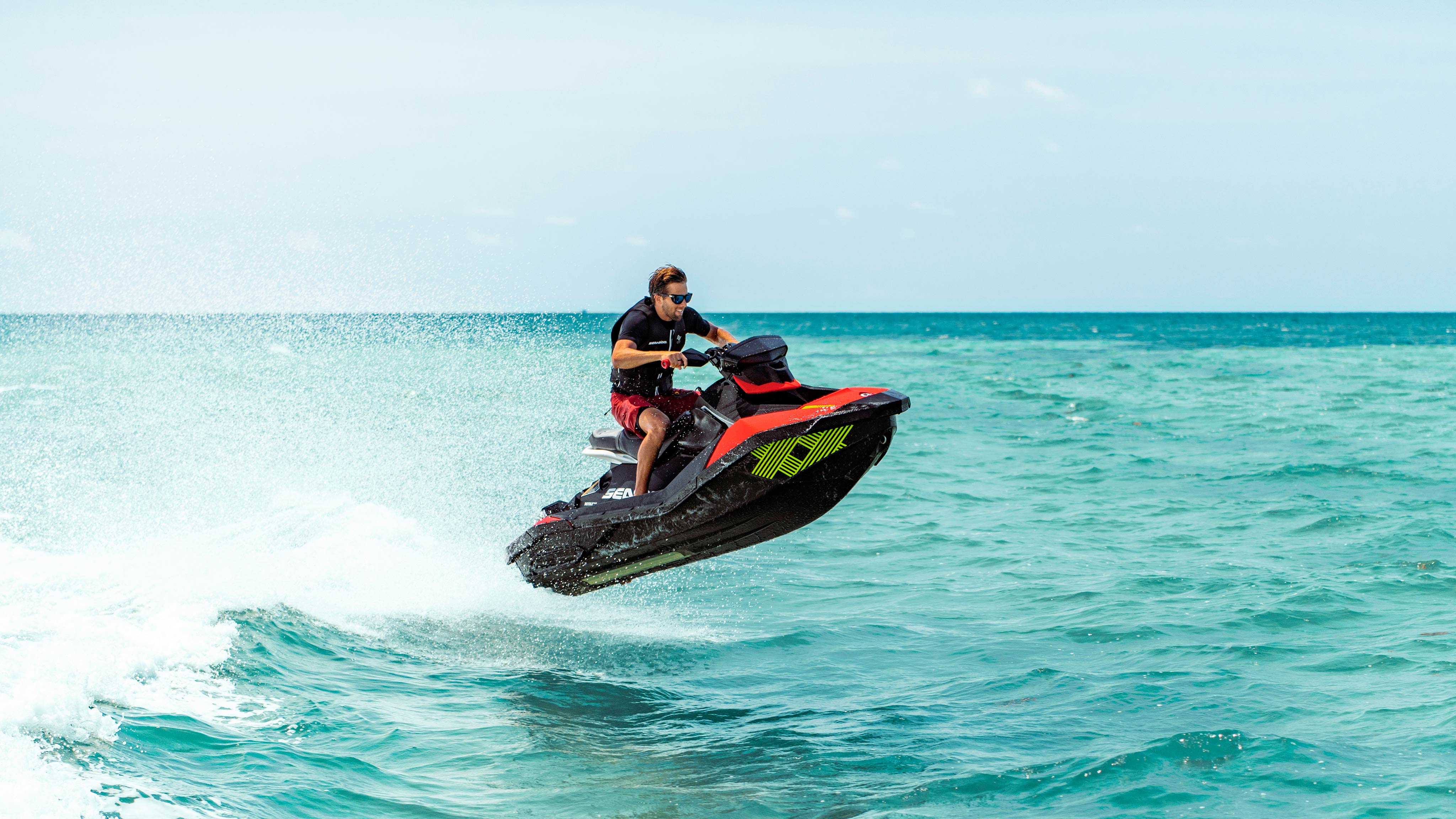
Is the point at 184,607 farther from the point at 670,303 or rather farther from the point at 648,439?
the point at 670,303

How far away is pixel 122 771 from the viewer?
171 inches

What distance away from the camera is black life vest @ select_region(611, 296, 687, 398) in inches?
233

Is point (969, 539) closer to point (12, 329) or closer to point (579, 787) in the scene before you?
point (579, 787)

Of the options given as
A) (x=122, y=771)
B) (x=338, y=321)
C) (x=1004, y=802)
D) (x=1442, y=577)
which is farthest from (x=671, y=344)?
(x=338, y=321)

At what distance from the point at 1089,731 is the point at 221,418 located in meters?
17.2

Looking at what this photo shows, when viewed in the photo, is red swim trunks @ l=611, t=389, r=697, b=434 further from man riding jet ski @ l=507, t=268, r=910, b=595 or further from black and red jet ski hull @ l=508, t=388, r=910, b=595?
black and red jet ski hull @ l=508, t=388, r=910, b=595

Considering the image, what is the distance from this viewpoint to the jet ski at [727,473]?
5.61 metres

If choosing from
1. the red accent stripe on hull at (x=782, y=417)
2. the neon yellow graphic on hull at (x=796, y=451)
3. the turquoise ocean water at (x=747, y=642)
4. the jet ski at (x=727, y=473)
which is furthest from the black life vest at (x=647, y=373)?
the turquoise ocean water at (x=747, y=642)

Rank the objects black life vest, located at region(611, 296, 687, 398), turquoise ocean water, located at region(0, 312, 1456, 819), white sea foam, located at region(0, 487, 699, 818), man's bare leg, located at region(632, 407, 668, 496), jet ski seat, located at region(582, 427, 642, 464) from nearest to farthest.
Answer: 1. white sea foam, located at region(0, 487, 699, 818)
2. turquoise ocean water, located at region(0, 312, 1456, 819)
3. black life vest, located at region(611, 296, 687, 398)
4. man's bare leg, located at region(632, 407, 668, 496)
5. jet ski seat, located at region(582, 427, 642, 464)

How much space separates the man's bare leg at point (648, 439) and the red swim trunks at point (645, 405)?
0.10ft

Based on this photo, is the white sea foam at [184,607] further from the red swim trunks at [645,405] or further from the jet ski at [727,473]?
the red swim trunks at [645,405]

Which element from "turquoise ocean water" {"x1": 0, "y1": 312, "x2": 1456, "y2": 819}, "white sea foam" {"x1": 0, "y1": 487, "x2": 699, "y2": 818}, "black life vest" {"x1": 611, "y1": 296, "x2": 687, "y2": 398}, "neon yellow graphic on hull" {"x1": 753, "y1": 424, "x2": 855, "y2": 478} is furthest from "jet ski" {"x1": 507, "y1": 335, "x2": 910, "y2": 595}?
"white sea foam" {"x1": 0, "y1": 487, "x2": 699, "y2": 818}

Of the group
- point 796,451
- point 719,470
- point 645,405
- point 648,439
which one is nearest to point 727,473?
point 719,470

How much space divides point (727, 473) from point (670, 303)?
930 millimetres
